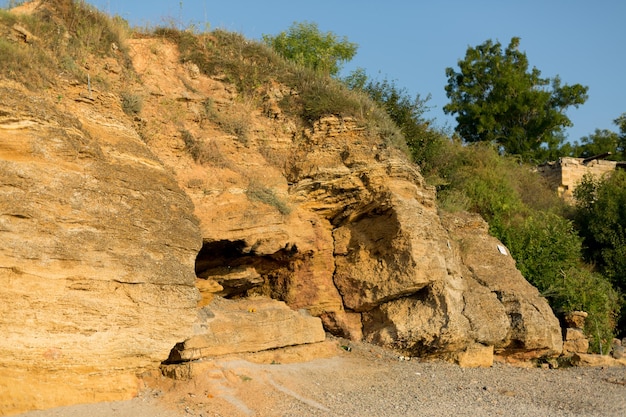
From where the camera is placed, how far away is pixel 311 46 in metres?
17.4

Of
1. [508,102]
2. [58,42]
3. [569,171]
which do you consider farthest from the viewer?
[508,102]

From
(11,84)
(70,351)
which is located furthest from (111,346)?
(11,84)

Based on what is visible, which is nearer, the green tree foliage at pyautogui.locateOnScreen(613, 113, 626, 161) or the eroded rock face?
the eroded rock face

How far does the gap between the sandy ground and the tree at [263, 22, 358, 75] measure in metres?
8.57

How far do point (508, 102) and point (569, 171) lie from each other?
663 cm

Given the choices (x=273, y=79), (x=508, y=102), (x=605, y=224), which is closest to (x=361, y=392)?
(x=273, y=79)

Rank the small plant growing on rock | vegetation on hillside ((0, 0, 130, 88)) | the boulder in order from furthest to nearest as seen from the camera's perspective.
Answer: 1. the small plant growing on rock
2. the boulder
3. vegetation on hillside ((0, 0, 130, 88))

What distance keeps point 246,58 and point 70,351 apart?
730 cm

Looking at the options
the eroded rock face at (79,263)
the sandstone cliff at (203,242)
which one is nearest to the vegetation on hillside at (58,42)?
the sandstone cliff at (203,242)

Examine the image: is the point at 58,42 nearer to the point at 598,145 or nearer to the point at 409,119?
the point at 409,119

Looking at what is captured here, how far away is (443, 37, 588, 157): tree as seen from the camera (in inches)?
1196

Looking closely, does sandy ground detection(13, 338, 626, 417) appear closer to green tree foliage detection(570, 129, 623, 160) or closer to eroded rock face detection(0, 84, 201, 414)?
eroded rock face detection(0, 84, 201, 414)

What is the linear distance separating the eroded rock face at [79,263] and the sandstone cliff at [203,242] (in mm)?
16

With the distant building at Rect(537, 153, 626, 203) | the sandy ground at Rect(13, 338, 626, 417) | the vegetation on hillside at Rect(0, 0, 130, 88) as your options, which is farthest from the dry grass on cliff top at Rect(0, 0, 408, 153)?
the distant building at Rect(537, 153, 626, 203)
